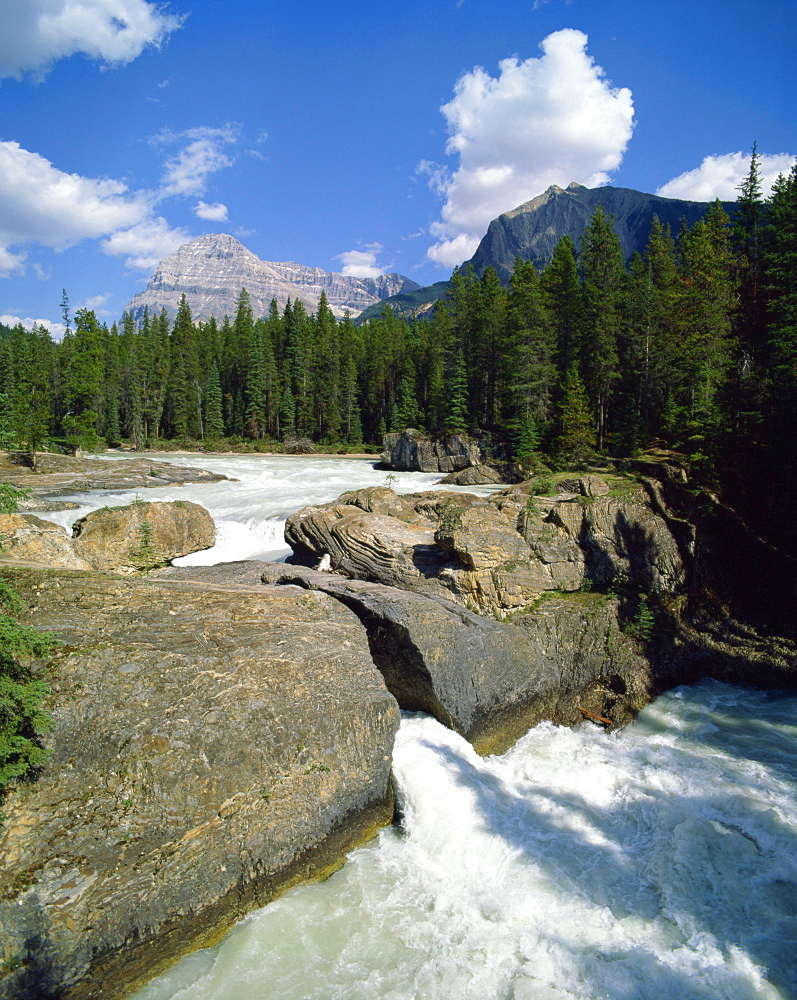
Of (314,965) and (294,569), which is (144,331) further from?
(314,965)

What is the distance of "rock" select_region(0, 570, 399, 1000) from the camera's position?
16.9 ft

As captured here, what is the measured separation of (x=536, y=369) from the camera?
3700 centimetres

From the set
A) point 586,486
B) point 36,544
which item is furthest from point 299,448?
point 36,544

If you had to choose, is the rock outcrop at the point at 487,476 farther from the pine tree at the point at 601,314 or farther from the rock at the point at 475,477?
the pine tree at the point at 601,314

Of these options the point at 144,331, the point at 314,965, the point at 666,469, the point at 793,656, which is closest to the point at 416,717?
the point at 314,965

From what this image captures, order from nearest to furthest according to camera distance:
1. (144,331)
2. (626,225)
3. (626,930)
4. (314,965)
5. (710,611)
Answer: (314,965) < (626,930) < (710,611) < (144,331) < (626,225)

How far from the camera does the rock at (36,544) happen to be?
10.8m

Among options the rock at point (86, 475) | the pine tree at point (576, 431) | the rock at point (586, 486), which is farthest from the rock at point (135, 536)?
the pine tree at point (576, 431)

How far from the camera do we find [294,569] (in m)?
12.5

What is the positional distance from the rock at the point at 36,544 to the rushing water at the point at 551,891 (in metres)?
7.80

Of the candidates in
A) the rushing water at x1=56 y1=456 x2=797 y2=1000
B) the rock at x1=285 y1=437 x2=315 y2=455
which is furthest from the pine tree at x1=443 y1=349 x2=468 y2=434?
the rushing water at x1=56 y1=456 x2=797 y2=1000

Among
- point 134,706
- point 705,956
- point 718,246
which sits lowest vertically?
point 705,956

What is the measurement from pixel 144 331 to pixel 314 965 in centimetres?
9572

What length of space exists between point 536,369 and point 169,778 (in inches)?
1403
